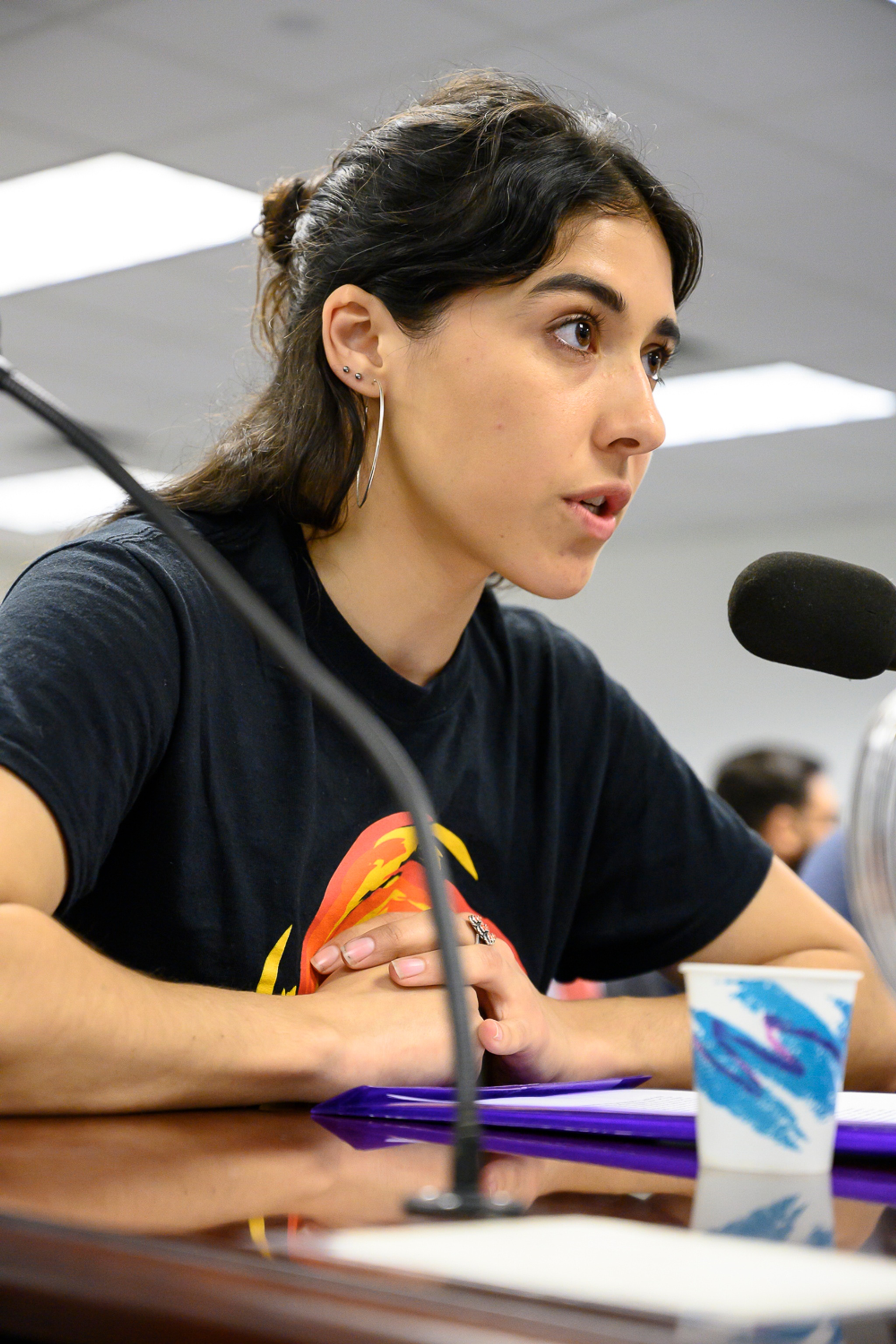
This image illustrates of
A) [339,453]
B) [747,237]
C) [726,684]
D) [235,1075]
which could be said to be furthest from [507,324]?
[726,684]

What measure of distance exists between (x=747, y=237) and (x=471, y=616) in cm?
269

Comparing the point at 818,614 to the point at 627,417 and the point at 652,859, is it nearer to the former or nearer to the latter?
the point at 627,417

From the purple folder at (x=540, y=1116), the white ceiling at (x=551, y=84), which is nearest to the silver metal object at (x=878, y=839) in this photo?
the purple folder at (x=540, y=1116)

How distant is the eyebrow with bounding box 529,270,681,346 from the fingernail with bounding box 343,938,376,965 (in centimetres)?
48

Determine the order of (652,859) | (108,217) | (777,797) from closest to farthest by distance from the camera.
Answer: (652,859) → (108,217) → (777,797)

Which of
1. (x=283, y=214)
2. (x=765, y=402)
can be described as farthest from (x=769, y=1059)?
(x=765, y=402)

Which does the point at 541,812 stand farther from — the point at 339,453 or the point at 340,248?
the point at 340,248

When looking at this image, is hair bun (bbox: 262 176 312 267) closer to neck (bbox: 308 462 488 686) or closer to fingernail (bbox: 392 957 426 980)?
neck (bbox: 308 462 488 686)

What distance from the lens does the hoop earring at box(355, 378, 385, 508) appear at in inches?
43.4

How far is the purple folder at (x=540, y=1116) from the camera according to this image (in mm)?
576

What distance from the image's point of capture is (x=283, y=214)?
4.06ft

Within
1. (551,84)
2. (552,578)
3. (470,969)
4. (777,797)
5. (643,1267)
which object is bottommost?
(643,1267)

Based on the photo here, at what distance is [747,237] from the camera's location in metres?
3.55

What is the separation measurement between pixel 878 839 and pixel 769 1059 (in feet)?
0.40
